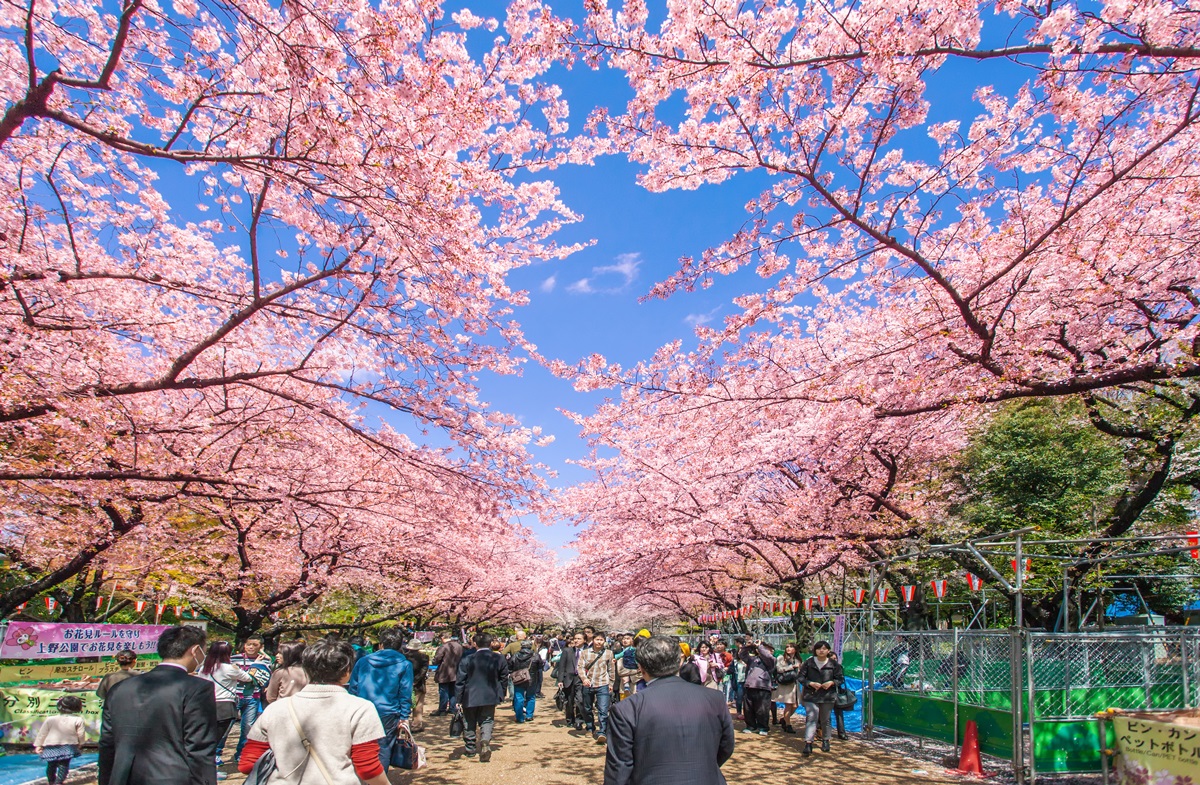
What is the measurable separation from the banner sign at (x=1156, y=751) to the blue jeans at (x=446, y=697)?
30.7 ft

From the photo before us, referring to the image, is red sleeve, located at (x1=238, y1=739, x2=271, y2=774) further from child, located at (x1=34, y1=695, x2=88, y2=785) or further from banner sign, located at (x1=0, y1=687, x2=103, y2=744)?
banner sign, located at (x1=0, y1=687, x2=103, y2=744)

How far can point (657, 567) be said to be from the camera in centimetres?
1586

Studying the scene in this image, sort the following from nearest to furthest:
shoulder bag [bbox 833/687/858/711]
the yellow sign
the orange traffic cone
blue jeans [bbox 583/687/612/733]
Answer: the orange traffic cone → the yellow sign → blue jeans [bbox 583/687/612/733] → shoulder bag [bbox 833/687/858/711]

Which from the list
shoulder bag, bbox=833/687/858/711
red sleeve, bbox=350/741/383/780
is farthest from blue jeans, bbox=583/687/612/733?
red sleeve, bbox=350/741/383/780

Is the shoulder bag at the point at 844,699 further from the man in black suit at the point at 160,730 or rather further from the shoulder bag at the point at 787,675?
the man in black suit at the point at 160,730

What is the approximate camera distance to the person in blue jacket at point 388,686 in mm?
5215

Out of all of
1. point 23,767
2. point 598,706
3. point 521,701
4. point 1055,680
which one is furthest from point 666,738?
point 521,701

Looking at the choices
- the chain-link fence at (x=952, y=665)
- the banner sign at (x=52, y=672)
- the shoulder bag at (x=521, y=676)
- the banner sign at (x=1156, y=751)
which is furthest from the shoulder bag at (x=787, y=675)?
the banner sign at (x=52, y=672)

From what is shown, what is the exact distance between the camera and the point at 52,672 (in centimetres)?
900

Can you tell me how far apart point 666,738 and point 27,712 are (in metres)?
9.61

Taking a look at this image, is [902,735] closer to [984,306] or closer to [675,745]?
[984,306]

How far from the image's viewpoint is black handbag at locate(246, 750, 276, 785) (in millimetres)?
2814

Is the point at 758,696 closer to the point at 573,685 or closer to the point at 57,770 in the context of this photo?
the point at 573,685

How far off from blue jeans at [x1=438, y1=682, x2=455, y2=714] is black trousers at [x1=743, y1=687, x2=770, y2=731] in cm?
521
